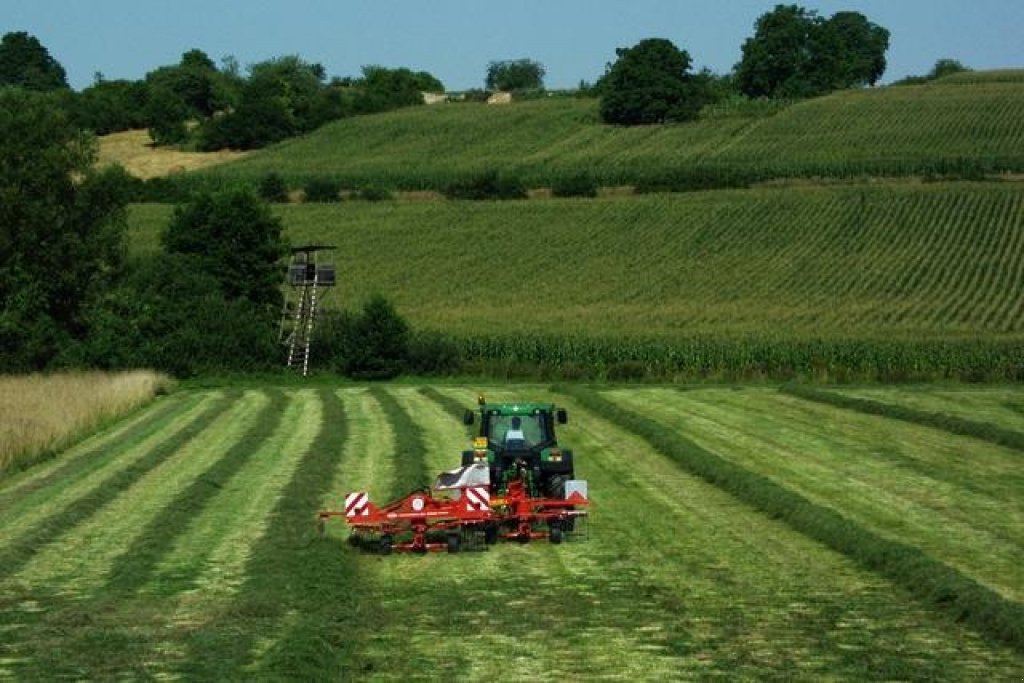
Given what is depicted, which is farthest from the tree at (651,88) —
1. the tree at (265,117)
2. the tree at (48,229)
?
the tree at (48,229)

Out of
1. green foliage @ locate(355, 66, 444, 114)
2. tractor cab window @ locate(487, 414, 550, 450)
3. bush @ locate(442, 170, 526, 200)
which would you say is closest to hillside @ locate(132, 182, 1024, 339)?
bush @ locate(442, 170, 526, 200)

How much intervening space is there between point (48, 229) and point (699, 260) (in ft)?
112

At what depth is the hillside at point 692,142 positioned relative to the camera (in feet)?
323

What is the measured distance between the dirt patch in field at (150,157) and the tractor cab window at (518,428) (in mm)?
95044

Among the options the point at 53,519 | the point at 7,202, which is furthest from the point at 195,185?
the point at 53,519

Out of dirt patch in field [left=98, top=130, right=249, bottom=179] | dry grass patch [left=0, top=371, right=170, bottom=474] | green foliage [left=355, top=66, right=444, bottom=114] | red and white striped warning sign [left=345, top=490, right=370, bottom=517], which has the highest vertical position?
green foliage [left=355, top=66, right=444, bottom=114]

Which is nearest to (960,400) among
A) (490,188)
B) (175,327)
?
(175,327)

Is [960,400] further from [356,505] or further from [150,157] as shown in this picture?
[150,157]

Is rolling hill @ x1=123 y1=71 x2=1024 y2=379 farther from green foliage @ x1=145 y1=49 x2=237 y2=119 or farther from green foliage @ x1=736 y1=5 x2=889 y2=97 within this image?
green foliage @ x1=145 y1=49 x2=237 y2=119

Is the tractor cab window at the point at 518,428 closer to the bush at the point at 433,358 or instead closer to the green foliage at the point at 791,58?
the bush at the point at 433,358

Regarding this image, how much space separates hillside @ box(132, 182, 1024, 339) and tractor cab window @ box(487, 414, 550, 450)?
3675 centimetres

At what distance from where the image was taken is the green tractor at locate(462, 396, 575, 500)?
888 inches

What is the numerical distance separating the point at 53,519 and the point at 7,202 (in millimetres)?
33534

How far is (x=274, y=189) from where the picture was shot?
101750 mm
